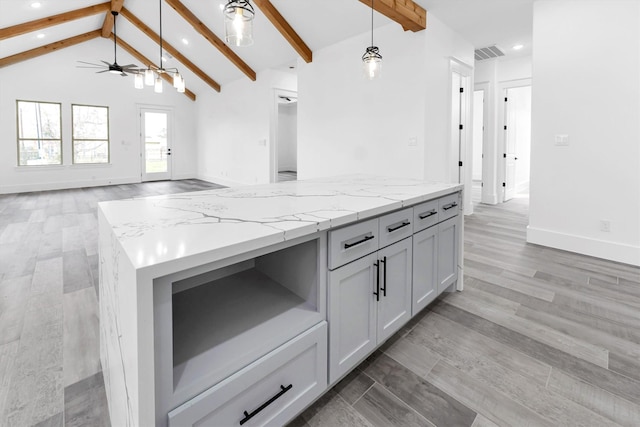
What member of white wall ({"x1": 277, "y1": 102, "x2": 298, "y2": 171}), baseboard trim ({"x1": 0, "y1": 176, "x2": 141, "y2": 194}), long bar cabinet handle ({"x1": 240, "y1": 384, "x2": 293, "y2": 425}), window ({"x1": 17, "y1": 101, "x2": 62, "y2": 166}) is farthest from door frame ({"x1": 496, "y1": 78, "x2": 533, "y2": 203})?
window ({"x1": 17, "y1": 101, "x2": 62, "y2": 166})

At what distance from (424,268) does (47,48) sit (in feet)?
32.4

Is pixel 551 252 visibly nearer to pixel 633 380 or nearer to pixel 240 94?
pixel 633 380

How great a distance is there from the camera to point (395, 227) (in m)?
1.66

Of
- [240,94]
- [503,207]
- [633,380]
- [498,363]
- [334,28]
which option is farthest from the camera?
[240,94]

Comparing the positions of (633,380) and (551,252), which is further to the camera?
(551,252)

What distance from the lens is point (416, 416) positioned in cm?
139

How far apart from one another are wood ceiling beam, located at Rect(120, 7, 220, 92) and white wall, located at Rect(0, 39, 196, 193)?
1.96 m

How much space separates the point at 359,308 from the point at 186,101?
1069 cm

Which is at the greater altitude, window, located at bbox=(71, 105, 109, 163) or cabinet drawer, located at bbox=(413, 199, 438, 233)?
window, located at bbox=(71, 105, 109, 163)

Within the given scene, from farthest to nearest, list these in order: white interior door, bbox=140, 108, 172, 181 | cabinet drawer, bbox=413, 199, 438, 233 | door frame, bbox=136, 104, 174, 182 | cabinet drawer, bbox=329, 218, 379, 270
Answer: white interior door, bbox=140, 108, 172, 181
door frame, bbox=136, 104, 174, 182
cabinet drawer, bbox=413, 199, 438, 233
cabinet drawer, bbox=329, 218, 379, 270

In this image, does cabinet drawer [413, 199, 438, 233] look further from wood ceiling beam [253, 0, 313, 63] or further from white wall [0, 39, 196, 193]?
white wall [0, 39, 196, 193]

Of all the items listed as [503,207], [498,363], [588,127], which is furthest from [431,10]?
[498,363]

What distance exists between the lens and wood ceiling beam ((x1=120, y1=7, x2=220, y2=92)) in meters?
6.93

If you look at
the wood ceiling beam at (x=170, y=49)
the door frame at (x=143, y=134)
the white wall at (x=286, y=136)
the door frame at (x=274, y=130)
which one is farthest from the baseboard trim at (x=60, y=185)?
the white wall at (x=286, y=136)
